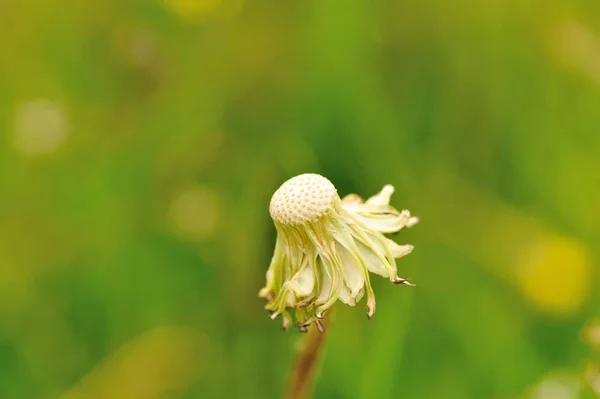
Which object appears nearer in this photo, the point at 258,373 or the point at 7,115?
the point at 258,373

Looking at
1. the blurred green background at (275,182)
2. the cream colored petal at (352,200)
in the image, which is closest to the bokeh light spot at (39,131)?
the blurred green background at (275,182)

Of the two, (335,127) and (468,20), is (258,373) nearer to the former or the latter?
(335,127)

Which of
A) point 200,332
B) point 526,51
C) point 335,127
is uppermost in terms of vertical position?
point 526,51

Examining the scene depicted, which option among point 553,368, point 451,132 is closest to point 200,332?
point 553,368

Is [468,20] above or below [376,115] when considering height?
above

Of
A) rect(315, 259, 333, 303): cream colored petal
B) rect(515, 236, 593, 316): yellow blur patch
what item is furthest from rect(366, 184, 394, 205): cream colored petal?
rect(515, 236, 593, 316): yellow blur patch

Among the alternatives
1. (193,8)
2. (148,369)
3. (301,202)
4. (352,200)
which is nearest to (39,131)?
(193,8)

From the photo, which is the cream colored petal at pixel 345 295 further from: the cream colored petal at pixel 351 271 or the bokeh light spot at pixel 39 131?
the bokeh light spot at pixel 39 131
